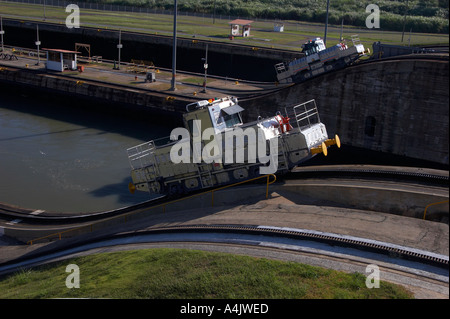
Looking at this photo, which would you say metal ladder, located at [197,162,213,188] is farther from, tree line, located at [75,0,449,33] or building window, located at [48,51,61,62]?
building window, located at [48,51,61,62]

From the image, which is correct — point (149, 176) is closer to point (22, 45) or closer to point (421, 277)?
point (421, 277)

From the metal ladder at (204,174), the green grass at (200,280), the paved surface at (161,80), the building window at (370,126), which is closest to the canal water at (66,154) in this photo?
the paved surface at (161,80)

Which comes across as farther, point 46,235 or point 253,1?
point 253,1

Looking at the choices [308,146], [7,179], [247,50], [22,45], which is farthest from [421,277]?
[22,45]

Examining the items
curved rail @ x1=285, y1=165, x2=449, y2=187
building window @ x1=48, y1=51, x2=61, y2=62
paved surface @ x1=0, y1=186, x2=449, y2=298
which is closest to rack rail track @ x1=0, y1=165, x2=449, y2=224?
curved rail @ x1=285, y1=165, x2=449, y2=187

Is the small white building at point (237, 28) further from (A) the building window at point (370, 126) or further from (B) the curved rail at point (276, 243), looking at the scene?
(B) the curved rail at point (276, 243)

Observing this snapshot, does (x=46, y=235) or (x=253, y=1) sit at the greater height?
(x=253, y=1)
